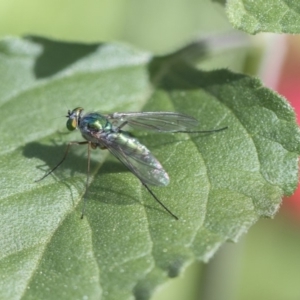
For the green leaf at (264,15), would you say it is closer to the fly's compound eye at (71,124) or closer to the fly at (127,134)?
the fly at (127,134)

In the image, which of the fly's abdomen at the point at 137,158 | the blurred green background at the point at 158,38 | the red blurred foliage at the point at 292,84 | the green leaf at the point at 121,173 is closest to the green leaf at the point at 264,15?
the green leaf at the point at 121,173

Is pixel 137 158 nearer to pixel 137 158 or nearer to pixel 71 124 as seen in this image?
pixel 137 158

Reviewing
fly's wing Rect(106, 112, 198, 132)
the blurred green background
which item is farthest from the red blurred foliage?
fly's wing Rect(106, 112, 198, 132)

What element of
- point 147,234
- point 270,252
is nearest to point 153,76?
point 147,234

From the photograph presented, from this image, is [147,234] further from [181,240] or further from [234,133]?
[234,133]

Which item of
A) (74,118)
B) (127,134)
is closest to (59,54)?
(74,118)

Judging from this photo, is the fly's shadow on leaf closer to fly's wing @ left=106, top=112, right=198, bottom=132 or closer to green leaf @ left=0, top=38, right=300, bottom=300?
green leaf @ left=0, top=38, right=300, bottom=300
